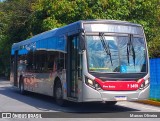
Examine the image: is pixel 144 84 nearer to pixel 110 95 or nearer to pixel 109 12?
pixel 110 95

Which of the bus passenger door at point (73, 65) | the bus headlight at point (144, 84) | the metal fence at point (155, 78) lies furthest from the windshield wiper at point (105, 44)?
the metal fence at point (155, 78)

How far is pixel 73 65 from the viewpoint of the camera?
45.2 feet

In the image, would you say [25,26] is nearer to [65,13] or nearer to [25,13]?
[25,13]

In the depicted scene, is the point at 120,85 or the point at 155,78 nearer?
the point at 120,85

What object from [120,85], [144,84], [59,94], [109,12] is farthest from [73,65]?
[109,12]

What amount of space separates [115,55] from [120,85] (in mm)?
1031

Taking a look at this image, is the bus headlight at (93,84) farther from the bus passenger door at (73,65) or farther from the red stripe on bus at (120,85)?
the bus passenger door at (73,65)

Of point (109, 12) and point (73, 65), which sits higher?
point (109, 12)

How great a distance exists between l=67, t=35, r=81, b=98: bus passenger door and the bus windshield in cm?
63

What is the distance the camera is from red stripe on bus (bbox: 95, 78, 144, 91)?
41.5ft

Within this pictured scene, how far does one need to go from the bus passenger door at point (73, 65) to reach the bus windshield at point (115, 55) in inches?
24.8

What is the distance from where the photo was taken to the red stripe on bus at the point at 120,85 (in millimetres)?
12641

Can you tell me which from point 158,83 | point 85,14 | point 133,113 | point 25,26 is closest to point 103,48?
point 133,113

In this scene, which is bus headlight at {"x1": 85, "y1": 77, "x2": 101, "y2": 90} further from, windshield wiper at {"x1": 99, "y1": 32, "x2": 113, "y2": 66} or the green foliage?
the green foliage
